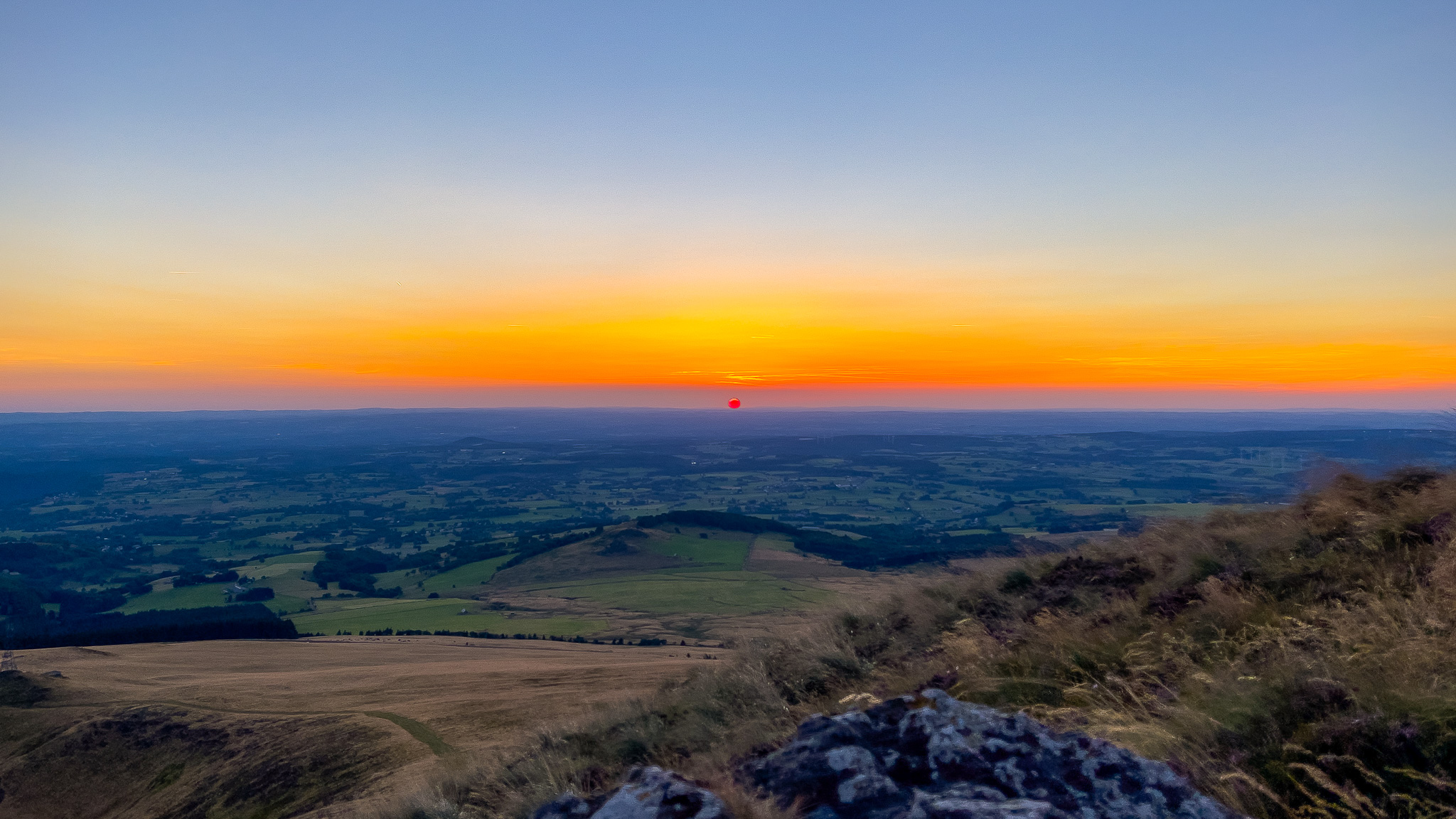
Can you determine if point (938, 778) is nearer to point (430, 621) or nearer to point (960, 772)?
point (960, 772)

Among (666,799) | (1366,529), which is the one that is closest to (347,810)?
(666,799)

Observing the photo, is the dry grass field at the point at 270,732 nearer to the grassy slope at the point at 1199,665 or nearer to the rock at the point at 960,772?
the grassy slope at the point at 1199,665

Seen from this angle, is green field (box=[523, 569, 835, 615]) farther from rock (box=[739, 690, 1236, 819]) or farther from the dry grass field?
rock (box=[739, 690, 1236, 819])

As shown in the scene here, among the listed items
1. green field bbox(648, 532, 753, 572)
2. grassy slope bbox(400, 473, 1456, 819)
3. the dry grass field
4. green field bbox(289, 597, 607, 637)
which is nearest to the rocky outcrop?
grassy slope bbox(400, 473, 1456, 819)

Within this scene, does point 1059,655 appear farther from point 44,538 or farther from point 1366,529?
point 44,538

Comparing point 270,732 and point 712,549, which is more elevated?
point 270,732

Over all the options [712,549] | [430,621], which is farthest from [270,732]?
[712,549]

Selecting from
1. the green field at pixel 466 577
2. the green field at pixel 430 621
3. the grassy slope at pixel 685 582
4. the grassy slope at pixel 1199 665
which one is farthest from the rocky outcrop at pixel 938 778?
the green field at pixel 466 577
